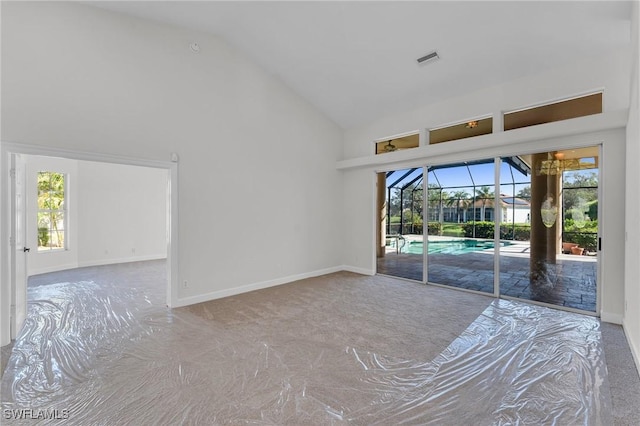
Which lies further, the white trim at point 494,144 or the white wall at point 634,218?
the white trim at point 494,144

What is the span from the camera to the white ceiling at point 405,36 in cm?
345

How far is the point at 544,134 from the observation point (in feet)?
13.5

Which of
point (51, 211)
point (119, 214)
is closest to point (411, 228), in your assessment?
point (119, 214)

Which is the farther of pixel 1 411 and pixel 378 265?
pixel 378 265

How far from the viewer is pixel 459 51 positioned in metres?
4.13

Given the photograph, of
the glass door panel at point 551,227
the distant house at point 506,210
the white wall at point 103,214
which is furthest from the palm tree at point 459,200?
the white wall at point 103,214

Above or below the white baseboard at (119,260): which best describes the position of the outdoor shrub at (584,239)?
above

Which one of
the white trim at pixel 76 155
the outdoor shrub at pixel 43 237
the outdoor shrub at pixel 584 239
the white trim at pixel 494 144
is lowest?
the outdoor shrub at pixel 43 237

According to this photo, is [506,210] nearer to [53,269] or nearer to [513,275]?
[513,275]

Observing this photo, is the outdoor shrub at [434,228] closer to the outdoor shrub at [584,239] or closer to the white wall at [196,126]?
the outdoor shrub at [584,239]

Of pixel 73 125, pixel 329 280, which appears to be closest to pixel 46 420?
pixel 73 125

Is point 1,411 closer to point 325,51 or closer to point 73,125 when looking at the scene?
point 73,125

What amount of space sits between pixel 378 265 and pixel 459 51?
13.9 feet

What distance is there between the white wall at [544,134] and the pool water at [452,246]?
908 mm
